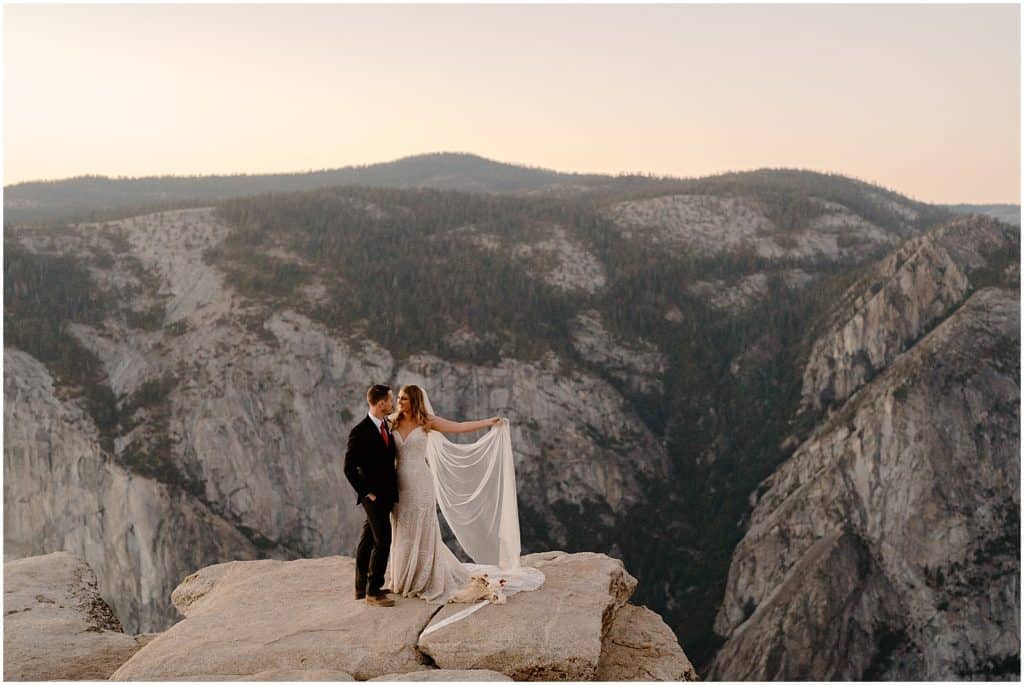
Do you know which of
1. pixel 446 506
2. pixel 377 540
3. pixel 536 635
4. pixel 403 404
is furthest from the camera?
pixel 446 506

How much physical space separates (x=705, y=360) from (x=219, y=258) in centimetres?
4310

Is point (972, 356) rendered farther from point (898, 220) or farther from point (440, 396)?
point (898, 220)

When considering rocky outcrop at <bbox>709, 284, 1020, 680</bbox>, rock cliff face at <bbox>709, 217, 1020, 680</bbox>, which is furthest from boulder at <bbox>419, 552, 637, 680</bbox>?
rock cliff face at <bbox>709, 217, 1020, 680</bbox>

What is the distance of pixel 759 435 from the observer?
247 feet

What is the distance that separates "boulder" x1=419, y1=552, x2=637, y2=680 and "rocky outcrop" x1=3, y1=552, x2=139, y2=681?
224 inches

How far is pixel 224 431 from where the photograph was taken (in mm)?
66625

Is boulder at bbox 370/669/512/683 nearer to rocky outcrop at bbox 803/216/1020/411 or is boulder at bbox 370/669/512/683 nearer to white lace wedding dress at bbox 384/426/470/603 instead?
white lace wedding dress at bbox 384/426/470/603

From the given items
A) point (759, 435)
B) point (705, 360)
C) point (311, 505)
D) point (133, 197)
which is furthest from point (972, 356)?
point (133, 197)

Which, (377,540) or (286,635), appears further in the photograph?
(377,540)

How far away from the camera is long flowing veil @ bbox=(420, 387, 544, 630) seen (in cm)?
1627

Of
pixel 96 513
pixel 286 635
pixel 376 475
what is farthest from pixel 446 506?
pixel 96 513

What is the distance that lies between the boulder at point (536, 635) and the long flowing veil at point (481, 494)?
4.76 feet

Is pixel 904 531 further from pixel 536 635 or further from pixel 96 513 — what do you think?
pixel 536 635

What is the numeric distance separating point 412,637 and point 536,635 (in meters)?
1.78
